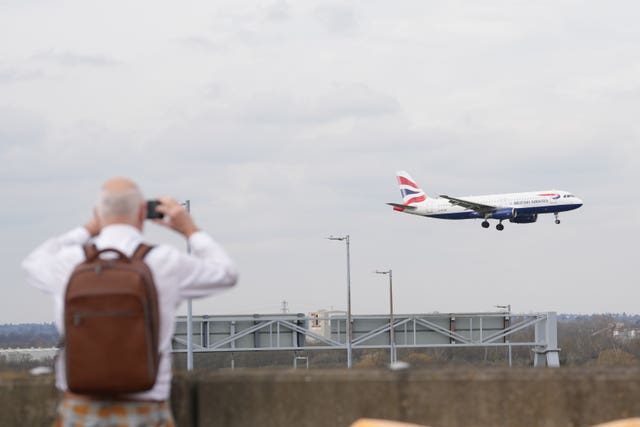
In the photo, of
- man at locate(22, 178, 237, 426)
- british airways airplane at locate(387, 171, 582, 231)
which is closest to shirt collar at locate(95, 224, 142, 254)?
man at locate(22, 178, 237, 426)

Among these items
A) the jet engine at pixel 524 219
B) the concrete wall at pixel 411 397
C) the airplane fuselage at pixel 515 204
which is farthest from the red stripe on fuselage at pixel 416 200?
the concrete wall at pixel 411 397

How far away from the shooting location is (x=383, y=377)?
635 cm

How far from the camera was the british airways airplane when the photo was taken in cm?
10531

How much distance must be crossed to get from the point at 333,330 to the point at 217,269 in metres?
58.6

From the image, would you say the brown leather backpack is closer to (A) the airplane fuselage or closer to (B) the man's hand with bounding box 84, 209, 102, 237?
(B) the man's hand with bounding box 84, 209, 102, 237

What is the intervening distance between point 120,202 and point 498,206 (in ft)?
350

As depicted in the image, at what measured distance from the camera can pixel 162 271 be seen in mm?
5152

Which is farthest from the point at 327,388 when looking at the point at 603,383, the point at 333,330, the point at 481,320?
the point at 333,330

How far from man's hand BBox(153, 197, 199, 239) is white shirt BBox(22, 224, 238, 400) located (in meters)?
0.06

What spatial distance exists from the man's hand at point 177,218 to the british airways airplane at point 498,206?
96.7 meters

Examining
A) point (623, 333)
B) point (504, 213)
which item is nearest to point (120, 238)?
point (504, 213)

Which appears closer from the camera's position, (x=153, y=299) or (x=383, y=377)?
(x=153, y=299)

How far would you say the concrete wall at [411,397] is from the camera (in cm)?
622

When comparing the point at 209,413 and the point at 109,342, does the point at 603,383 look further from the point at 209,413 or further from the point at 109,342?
the point at 109,342
